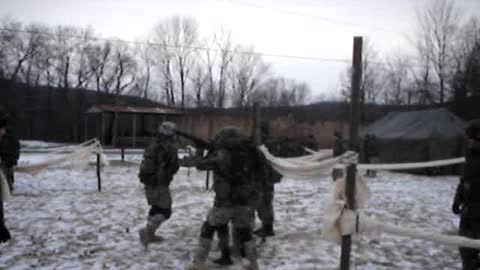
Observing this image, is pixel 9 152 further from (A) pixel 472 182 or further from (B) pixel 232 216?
(A) pixel 472 182

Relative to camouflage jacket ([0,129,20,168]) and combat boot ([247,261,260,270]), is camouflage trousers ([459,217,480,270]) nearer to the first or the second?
combat boot ([247,261,260,270])

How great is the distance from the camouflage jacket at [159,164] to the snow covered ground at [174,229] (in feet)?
3.05

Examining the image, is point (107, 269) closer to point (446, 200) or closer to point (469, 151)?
point (469, 151)

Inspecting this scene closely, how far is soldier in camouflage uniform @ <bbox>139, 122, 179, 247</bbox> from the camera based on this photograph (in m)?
5.58

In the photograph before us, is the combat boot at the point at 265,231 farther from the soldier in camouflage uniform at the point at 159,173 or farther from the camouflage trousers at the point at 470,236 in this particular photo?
the camouflage trousers at the point at 470,236

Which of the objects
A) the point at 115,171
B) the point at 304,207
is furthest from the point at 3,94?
the point at 304,207

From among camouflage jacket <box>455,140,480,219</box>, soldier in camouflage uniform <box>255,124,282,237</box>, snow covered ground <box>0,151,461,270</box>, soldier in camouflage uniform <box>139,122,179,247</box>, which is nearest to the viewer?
camouflage jacket <box>455,140,480,219</box>

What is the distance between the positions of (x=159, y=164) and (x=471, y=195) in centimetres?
382

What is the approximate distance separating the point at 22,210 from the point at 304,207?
5695mm

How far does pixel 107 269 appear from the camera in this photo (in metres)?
4.67

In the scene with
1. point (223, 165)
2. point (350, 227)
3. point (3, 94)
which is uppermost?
point (3, 94)

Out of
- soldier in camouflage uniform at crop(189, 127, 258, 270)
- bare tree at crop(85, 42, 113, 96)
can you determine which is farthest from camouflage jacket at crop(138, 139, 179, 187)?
bare tree at crop(85, 42, 113, 96)

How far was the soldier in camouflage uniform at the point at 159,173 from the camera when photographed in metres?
5.58

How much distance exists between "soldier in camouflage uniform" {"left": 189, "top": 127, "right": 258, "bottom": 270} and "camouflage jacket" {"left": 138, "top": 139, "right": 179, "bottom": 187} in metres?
1.22
